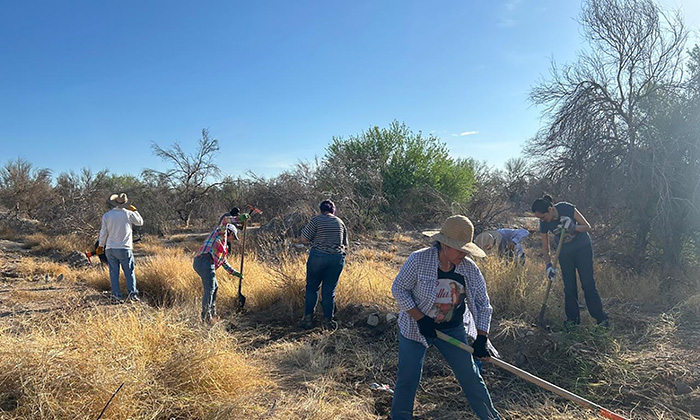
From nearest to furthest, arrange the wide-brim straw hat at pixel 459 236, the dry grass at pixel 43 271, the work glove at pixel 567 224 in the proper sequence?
the wide-brim straw hat at pixel 459 236 → the work glove at pixel 567 224 → the dry grass at pixel 43 271

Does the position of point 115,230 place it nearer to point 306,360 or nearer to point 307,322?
point 307,322

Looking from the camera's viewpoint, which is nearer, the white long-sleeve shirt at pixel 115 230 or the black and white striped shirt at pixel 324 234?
the black and white striped shirt at pixel 324 234

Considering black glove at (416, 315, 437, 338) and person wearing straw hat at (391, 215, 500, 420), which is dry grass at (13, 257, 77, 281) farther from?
→ black glove at (416, 315, 437, 338)

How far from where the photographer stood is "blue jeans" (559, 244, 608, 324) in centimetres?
477

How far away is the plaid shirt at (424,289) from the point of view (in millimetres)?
2693

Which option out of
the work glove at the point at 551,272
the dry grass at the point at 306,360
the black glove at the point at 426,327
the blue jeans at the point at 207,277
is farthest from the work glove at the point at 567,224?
the blue jeans at the point at 207,277

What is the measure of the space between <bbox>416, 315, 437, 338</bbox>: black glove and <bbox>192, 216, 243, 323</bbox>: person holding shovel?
340 cm

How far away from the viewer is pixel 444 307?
2.76 m

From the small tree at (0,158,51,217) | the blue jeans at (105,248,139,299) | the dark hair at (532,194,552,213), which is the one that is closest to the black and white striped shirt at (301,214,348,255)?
the dark hair at (532,194,552,213)

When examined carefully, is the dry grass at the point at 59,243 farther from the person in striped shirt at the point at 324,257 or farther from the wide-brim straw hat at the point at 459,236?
the wide-brim straw hat at the point at 459,236

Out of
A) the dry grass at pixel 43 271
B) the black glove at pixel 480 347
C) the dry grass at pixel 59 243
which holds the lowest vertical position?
the dry grass at pixel 43 271

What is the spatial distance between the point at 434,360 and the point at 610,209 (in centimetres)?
654

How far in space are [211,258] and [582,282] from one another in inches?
Answer: 177

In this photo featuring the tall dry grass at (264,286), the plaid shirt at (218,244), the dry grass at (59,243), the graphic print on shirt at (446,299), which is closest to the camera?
the graphic print on shirt at (446,299)
